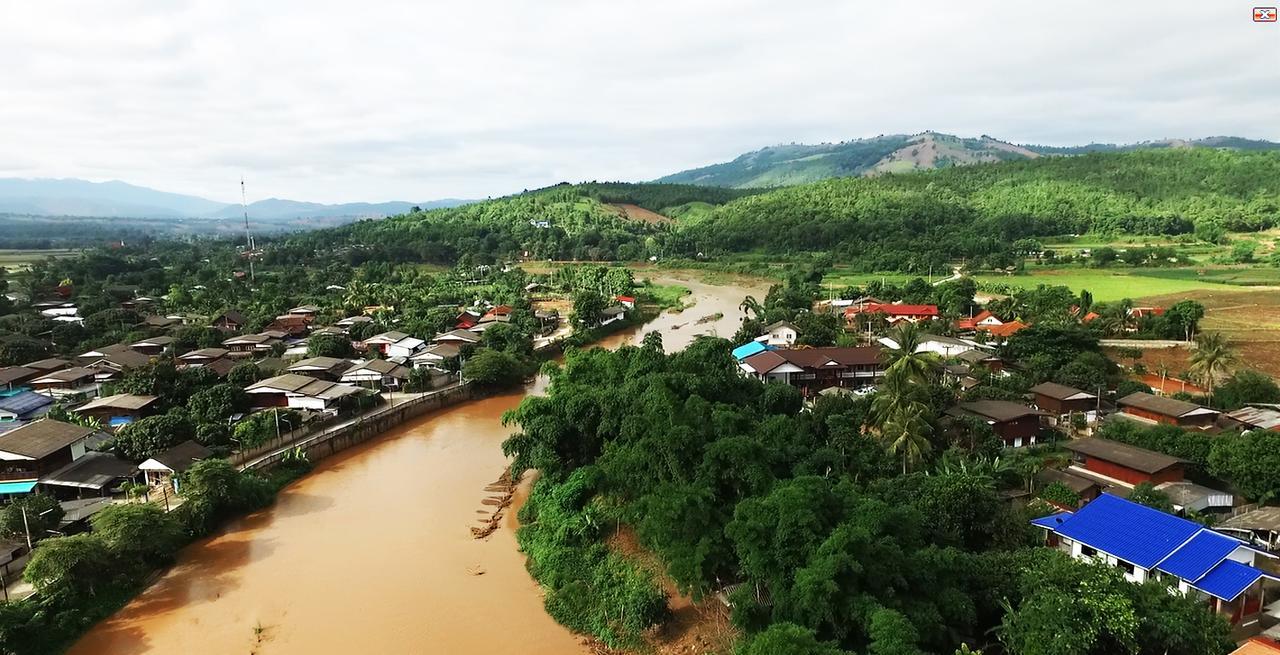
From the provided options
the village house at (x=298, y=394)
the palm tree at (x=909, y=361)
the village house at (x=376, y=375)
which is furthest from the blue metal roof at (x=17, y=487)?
the palm tree at (x=909, y=361)

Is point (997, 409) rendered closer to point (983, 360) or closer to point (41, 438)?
point (983, 360)

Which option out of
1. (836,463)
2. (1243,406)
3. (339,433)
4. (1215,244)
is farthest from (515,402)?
(1215,244)

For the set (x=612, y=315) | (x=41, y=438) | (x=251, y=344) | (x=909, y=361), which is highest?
Result: (x=909, y=361)

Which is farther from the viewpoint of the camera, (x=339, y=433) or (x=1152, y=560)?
(x=339, y=433)

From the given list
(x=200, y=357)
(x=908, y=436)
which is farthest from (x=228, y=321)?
(x=908, y=436)

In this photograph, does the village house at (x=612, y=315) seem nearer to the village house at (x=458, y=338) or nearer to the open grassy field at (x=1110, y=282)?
the village house at (x=458, y=338)

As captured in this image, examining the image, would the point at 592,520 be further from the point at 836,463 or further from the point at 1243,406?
the point at 1243,406

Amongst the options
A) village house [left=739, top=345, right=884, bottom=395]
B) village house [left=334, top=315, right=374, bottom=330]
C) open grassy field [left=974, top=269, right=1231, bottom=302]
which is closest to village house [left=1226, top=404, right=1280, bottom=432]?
village house [left=739, top=345, right=884, bottom=395]
